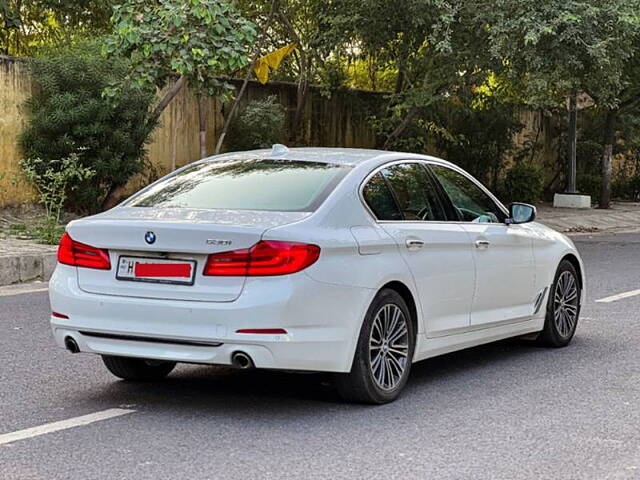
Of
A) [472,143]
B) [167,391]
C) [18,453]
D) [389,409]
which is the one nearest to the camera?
[18,453]

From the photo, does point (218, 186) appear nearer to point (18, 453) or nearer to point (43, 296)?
point (18, 453)

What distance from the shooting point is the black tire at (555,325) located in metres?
8.63

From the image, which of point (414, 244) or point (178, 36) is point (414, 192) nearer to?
point (414, 244)

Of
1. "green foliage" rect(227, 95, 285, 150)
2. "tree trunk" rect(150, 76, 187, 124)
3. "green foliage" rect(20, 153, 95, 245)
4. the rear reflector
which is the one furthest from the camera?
"green foliage" rect(227, 95, 285, 150)

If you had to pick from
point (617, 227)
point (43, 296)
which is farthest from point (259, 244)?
point (617, 227)

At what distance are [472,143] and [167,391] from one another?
20517 mm

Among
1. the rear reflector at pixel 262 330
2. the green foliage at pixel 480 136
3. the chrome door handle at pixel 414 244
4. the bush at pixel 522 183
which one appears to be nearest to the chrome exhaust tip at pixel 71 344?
the rear reflector at pixel 262 330

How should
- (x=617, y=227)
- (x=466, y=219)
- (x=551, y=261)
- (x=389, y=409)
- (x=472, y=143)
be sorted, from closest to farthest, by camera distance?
1. (x=389, y=409)
2. (x=466, y=219)
3. (x=551, y=261)
4. (x=617, y=227)
5. (x=472, y=143)

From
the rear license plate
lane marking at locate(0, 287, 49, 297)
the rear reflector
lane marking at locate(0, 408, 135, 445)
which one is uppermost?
the rear license plate

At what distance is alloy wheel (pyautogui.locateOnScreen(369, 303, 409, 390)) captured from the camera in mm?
6549

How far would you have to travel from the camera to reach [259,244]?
19.7 feet

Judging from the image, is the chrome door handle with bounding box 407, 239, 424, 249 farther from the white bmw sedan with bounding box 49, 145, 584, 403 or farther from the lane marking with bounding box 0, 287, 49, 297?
the lane marking with bounding box 0, 287, 49, 297

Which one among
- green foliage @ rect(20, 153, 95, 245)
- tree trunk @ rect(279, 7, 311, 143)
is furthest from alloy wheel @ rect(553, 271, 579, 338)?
tree trunk @ rect(279, 7, 311, 143)

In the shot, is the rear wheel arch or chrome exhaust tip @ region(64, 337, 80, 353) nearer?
chrome exhaust tip @ region(64, 337, 80, 353)
